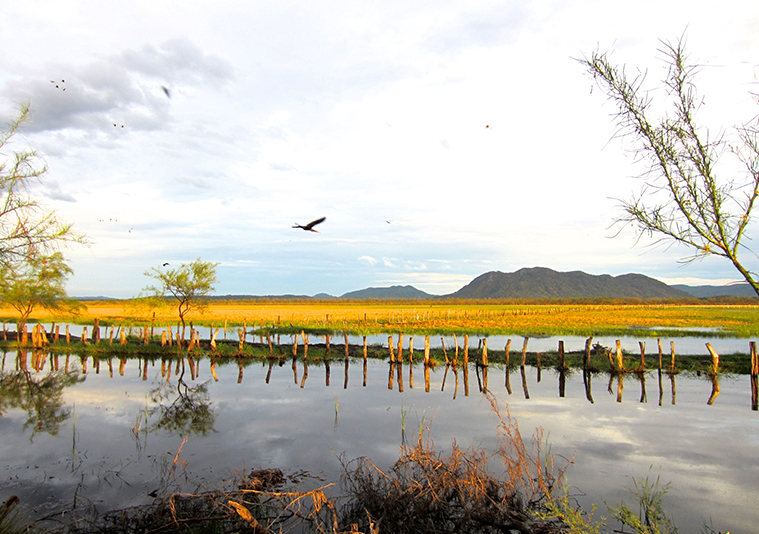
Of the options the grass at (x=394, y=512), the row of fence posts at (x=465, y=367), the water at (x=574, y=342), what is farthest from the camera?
the water at (x=574, y=342)

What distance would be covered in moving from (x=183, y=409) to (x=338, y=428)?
6533 millimetres

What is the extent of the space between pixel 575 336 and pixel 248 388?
3494 cm

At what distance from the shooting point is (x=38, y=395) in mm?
18234

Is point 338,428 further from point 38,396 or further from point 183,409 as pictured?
point 38,396

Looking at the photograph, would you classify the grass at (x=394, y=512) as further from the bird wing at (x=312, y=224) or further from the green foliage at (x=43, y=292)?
the green foliage at (x=43, y=292)

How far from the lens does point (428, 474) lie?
25.7 feet

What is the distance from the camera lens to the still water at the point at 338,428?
9.49 meters

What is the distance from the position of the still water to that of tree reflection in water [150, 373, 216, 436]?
8cm

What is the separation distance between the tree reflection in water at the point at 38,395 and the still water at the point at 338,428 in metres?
0.09

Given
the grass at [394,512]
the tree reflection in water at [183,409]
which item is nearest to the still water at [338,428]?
the tree reflection in water at [183,409]

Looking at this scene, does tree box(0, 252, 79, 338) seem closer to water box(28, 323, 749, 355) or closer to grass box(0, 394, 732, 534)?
water box(28, 323, 749, 355)

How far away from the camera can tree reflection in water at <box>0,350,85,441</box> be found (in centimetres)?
1429

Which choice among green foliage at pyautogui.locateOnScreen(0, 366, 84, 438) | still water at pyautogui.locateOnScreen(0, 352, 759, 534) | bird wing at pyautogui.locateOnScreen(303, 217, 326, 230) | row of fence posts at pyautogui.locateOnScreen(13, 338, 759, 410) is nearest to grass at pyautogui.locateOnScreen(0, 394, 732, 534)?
still water at pyautogui.locateOnScreen(0, 352, 759, 534)

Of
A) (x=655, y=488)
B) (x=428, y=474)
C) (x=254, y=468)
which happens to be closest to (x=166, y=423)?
(x=254, y=468)
